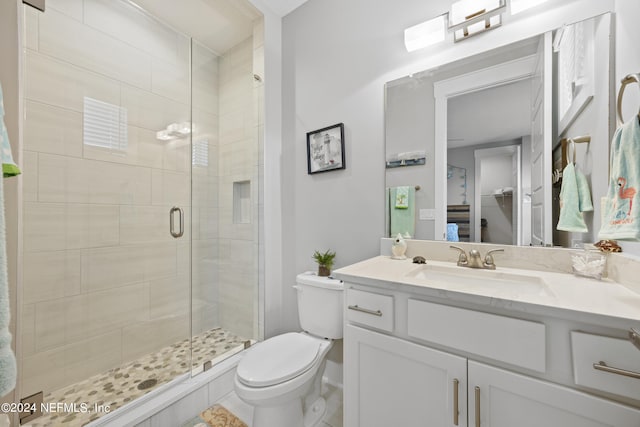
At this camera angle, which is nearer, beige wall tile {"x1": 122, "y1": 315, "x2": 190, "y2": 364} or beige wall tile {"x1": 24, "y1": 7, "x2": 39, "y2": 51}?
beige wall tile {"x1": 24, "y1": 7, "x2": 39, "y2": 51}

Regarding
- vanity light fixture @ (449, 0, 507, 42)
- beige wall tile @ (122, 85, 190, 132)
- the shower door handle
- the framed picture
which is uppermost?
vanity light fixture @ (449, 0, 507, 42)

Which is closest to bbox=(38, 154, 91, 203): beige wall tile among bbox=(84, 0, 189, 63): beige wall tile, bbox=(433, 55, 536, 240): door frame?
bbox=(84, 0, 189, 63): beige wall tile

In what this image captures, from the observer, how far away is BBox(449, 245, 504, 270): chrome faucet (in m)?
1.19

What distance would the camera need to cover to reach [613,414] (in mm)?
636

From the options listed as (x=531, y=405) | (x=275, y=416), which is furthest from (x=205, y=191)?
(x=531, y=405)

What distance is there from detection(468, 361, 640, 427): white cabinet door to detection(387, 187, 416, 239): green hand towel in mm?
770

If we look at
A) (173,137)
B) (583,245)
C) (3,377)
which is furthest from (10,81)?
(583,245)

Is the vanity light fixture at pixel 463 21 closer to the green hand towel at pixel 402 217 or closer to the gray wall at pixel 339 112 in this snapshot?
the gray wall at pixel 339 112

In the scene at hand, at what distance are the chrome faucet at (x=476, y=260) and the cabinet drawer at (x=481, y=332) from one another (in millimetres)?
460

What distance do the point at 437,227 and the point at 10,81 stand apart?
1855 mm

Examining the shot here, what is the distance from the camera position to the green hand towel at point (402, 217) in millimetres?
1477

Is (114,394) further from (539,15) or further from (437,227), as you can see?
(539,15)

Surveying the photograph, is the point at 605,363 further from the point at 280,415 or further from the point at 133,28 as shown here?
the point at 133,28

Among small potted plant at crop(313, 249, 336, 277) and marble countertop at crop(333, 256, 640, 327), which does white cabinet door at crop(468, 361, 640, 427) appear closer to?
marble countertop at crop(333, 256, 640, 327)
